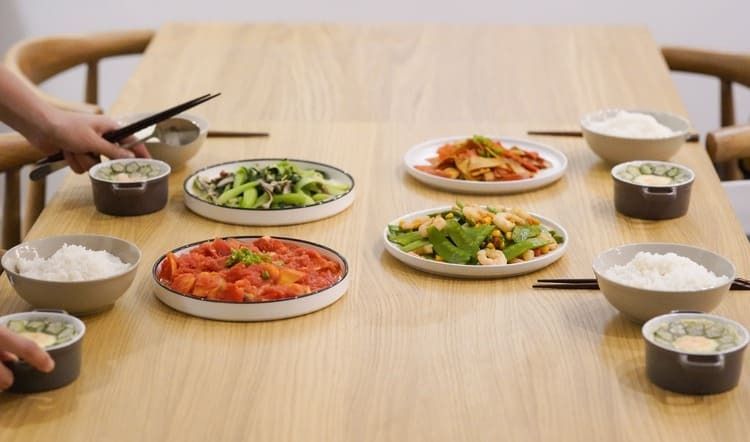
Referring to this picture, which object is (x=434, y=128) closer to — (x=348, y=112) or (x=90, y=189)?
(x=348, y=112)

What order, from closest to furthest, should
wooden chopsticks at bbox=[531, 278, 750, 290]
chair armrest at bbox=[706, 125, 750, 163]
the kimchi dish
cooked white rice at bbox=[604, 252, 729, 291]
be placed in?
cooked white rice at bbox=[604, 252, 729, 291], wooden chopsticks at bbox=[531, 278, 750, 290], the kimchi dish, chair armrest at bbox=[706, 125, 750, 163]

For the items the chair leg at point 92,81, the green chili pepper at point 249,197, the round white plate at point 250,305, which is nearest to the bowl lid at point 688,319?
the round white plate at point 250,305

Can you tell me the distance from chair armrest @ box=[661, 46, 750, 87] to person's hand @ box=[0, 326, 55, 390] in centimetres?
268

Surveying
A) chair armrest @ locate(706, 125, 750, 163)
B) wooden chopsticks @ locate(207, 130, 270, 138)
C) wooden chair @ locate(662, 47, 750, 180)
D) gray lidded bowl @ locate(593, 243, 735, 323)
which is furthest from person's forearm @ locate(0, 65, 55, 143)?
wooden chair @ locate(662, 47, 750, 180)

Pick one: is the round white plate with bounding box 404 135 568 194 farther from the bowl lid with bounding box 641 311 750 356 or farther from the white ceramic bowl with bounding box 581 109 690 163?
the bowl lid with bounding box 641 311 750 356

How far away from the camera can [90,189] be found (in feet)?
8.54

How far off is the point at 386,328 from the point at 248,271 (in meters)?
0.25

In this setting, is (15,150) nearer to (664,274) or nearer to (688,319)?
(664,274)

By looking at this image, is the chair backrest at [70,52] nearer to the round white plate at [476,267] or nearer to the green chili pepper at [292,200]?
the green chili pepper at [292,200]

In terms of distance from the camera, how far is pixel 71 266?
1.93 meters

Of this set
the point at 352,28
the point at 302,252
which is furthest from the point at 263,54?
the point at 302,252

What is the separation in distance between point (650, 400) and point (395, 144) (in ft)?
4.44

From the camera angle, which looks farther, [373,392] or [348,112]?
[348,112]

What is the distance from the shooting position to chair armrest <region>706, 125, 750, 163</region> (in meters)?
2.91
